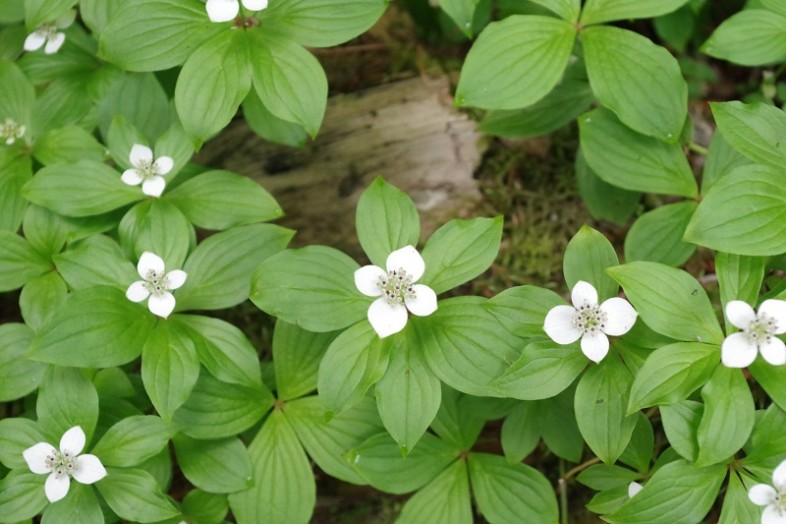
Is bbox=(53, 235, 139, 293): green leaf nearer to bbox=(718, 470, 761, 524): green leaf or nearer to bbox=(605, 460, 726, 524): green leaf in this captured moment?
bbox=(605, 460, 726, 524): green leaf

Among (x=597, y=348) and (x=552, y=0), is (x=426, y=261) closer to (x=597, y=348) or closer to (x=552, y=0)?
(x=597, y=348)

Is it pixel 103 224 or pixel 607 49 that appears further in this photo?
pixel 103 224

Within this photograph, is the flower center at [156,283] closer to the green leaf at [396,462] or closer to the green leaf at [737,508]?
the green leaf at [396,462]

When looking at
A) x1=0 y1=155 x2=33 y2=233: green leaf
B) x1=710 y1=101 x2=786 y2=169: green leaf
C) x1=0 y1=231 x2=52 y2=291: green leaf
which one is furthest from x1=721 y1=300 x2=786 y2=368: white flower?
x1=0 y1=155 x2=33 y2=233: green leaf

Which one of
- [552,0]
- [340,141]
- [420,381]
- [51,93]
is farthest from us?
[340,141]

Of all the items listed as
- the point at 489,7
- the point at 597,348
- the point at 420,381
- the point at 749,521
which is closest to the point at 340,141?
the point at 489,7

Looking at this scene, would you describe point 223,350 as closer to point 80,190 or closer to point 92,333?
point 92,333
